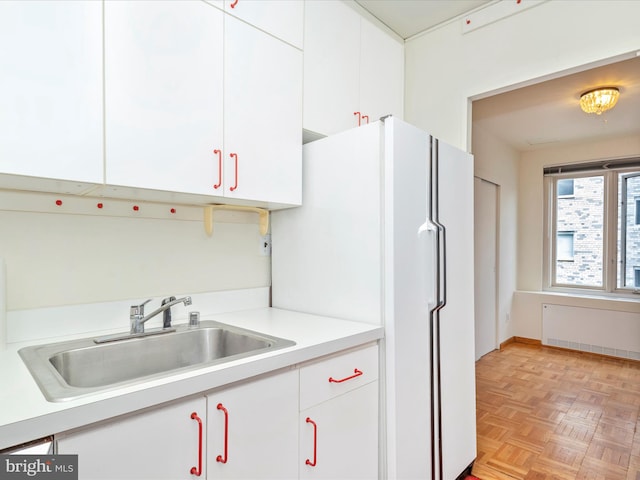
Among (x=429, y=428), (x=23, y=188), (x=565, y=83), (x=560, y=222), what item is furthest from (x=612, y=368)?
(x=23, y=188)

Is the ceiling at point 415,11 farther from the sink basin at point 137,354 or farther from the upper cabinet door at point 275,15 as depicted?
the sink basin at point 137,354

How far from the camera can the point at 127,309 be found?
155 centimetres

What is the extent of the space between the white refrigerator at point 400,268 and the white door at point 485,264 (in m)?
2.23

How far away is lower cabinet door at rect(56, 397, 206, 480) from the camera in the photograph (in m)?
0.82

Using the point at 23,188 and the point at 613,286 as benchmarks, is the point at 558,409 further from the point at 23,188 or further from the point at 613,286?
the point at 23,188

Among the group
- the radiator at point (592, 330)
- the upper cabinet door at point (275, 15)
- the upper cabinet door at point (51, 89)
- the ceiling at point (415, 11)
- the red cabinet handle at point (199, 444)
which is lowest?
the radiator at point (592, 330)

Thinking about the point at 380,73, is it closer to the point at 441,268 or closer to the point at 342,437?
the point at 441,268

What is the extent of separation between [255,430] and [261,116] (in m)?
1.21

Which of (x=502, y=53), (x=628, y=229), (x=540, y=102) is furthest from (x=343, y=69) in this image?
(x=628, y=229)

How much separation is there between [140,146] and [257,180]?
49 cm

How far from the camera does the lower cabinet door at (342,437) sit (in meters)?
1.29

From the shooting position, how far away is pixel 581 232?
15.9 ft

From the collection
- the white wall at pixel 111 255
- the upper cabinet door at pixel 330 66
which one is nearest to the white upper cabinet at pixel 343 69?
the upper cabinet door at pixel 330 66

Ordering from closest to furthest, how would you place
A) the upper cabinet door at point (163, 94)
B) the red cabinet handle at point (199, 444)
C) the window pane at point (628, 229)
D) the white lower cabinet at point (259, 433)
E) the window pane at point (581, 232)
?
1. the white lower cabinet at point (259, 433)
2. the red cabinet handle at point (199, 444)
3. the upper cabinet door at point (163, 94)
4. the window pane at point (628, 229)
5. the window pane at point (581, 232)
